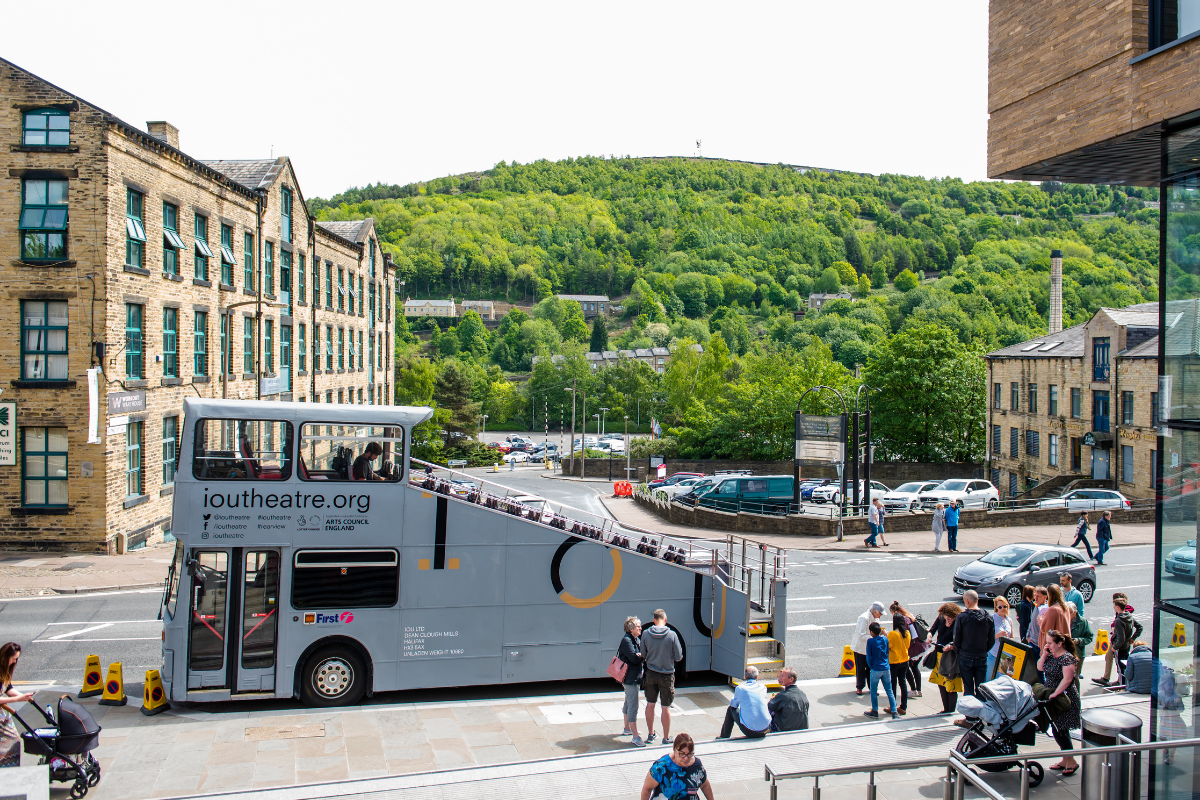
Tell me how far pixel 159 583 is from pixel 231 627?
11.4 meters

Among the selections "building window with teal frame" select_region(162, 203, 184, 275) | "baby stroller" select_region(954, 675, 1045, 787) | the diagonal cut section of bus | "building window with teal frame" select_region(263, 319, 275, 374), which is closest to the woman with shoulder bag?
the diagonal cut section of bus

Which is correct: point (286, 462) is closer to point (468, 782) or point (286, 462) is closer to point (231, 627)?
point (231, 627)

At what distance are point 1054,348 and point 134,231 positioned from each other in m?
45.5

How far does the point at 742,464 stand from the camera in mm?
65125

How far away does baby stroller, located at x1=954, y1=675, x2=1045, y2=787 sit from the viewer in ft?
29.8

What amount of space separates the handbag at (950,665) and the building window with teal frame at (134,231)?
24638 millimetres

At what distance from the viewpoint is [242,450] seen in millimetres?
12617

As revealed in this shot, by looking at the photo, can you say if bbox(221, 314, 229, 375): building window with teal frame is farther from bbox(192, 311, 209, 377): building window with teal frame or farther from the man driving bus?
the man driving bus

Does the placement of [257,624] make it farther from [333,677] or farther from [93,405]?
[93,405]

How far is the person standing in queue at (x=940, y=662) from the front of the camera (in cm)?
1209

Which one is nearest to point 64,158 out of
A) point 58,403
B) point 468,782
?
point 58,403

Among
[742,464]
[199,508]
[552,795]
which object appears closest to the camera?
[552,795]

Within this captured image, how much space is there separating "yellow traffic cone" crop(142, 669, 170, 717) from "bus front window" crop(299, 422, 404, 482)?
3.27 m

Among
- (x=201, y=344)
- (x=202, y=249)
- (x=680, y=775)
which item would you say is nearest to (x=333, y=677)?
(x=680, y=775)
